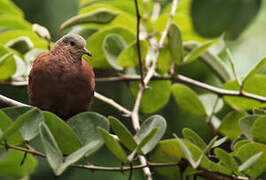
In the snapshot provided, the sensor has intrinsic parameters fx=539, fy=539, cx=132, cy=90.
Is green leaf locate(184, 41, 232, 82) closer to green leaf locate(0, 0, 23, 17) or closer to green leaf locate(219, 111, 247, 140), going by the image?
green leaf locate(219, 111, 247, 140)

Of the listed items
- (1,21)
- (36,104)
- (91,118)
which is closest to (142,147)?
(91,118)

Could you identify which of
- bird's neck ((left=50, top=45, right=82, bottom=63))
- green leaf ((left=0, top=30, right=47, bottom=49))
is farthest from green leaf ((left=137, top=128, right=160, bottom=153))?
green leaf ((left=0, top=30, right=47, bottom=49))

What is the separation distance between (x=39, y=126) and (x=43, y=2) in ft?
7.16

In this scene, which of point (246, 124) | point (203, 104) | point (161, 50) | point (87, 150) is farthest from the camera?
point (161, 50)

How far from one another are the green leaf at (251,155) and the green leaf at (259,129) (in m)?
0.08

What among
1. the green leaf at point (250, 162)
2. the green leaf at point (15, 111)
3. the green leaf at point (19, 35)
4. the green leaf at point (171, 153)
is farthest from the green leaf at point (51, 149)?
the green leaf at point (19, 35)

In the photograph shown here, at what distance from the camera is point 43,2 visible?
324cm

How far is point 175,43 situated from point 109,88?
129 centimetres

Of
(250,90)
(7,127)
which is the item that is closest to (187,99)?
(250,90)

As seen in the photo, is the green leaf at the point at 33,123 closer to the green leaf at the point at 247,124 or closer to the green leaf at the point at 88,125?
the green leaf at the point at 88,125

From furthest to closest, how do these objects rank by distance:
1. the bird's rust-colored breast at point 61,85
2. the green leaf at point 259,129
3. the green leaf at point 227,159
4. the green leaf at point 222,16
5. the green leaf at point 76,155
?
the green leaf at point 222,16 → the bird's rust-colored breast at point 61,85 → the green leaf at point 259,129 → the green leaf at point 227,159 → the green leaf at point 76,155

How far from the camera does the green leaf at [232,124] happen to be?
1764mm

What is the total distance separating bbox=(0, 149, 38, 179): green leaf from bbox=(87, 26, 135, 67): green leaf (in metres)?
0.43

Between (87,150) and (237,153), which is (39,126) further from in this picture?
(237,153)
